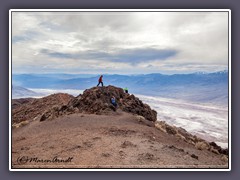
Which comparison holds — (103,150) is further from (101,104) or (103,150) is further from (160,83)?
(101,104)

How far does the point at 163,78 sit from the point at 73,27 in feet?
13.5

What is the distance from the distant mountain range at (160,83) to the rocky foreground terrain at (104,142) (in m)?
1.43

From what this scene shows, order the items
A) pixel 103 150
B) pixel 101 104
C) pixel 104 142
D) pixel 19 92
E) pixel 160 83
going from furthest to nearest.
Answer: pixel 101 104
pixel 160 83
pixel 104 142
pixel 19 92
pixel 103 150

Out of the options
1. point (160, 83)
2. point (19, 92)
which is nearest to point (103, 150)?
point (19, 92)

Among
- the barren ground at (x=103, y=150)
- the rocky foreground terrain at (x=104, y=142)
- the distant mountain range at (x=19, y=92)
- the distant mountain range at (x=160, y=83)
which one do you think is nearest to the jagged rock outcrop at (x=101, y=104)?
the rocky foreground terrain at (x=104, y=142)

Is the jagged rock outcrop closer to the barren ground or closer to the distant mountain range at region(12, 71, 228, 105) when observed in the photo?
the barren ground

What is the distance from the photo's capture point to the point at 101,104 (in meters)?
17.7

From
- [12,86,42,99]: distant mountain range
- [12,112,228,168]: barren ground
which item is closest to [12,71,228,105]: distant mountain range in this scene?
[12,86,42,99]: distant mountain range

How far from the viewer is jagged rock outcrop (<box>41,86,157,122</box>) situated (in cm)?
1769

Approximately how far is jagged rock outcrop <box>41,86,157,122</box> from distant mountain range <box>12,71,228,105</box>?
4337 millimetres

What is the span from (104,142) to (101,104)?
6364mm

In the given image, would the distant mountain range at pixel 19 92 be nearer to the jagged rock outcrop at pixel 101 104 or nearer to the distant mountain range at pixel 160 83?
the distant mountain range at pixel 160 83

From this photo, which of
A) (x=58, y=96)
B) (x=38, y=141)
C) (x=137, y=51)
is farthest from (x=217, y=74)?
(x=58, y=96)

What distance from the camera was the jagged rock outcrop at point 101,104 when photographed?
17.7 metres
